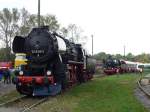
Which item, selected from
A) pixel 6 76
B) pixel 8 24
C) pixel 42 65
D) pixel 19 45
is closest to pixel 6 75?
pixel 6 76

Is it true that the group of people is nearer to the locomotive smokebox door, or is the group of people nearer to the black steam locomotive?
the locomotive smokebox door

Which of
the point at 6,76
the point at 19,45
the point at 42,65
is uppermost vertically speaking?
the point at 19,45

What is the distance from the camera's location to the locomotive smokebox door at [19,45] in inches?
845

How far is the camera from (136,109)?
49.1 feet

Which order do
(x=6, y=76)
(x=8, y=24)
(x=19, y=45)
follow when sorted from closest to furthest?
(x=19, y=45)
(x=6, y=76)
(x=8, y=24)

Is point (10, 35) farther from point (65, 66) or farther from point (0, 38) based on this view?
point (65, 66)

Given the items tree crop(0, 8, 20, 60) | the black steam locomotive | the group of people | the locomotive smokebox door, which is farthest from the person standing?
tree crop(0, 8, 20, 60)

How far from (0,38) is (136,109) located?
58565 mm

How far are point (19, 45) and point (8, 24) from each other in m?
52.8

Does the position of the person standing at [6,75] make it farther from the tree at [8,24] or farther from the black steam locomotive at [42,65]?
the tree at [8,24]

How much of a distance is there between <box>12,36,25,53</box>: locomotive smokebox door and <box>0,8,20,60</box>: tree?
49.6 m

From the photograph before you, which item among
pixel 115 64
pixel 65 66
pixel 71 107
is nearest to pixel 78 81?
pixel 65 66

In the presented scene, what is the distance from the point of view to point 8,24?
73.3 metres

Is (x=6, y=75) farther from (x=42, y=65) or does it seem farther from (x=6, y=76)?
(x=42, y=65)
